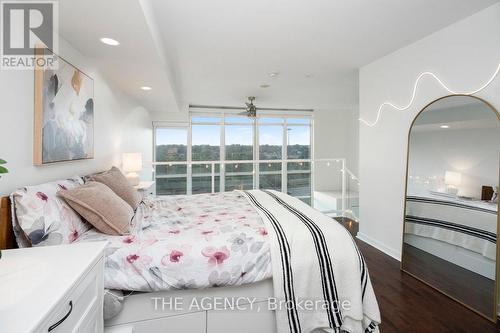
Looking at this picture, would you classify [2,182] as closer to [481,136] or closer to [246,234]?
[246,234]

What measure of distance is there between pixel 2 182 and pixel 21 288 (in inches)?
31.9

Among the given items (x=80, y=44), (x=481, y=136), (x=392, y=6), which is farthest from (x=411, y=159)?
(x=80, y=44)

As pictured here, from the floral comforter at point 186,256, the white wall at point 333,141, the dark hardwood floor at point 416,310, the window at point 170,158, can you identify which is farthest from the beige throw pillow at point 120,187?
the white wall at point 333,141

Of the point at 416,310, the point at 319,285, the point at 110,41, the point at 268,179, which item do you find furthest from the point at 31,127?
the point at 268,179

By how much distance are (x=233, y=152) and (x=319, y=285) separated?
5.38 metres

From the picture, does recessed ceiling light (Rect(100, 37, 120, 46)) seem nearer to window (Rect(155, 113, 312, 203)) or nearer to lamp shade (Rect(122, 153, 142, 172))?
lamp shade (Rect(122, 153, 142, 172))

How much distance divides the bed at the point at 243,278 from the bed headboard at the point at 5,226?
0.30 m

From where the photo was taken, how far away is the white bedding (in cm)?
193

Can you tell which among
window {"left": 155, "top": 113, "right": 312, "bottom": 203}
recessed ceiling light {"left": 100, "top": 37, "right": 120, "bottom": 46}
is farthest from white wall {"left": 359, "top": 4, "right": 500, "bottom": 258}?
recessed ceiling light {"left": 100, "top": 37, "right": 120, "bottom": 46}

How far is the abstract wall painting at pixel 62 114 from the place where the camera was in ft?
5.12

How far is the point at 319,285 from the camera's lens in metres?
1.51

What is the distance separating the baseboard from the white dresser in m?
2.94

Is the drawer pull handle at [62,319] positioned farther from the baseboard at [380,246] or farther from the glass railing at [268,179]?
the glass railing at [268,179]

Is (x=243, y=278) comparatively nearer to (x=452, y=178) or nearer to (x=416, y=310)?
(x=416, y=310)
